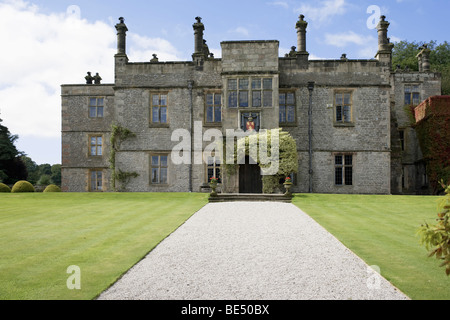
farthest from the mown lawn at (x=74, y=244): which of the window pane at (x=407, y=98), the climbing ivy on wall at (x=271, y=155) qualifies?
the window pane at (x=407, y=98)

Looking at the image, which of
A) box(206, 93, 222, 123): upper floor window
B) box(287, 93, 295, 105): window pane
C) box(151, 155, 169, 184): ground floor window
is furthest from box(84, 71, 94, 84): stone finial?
box(287, 93, 295, 105): window pane

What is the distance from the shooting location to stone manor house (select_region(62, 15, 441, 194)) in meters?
20.2

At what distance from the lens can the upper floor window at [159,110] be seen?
21859 mm

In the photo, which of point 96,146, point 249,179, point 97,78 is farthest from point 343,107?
point 97,78

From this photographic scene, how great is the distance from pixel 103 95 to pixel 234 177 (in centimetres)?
1237

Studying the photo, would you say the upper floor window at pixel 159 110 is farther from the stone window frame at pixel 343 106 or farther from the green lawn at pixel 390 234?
the stone window frame at pixel 343 106

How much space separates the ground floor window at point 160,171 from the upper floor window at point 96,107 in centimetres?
692

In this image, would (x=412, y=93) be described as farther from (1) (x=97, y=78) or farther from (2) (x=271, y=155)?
(1) (x=97, y=78)

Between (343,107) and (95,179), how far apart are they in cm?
1762

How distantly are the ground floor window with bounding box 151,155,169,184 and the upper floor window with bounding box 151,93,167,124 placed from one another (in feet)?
7.28

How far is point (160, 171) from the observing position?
71.5 ft

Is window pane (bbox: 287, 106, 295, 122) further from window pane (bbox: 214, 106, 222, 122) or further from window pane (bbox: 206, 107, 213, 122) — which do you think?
window pane (bbox: 206, 107, 213, 122)
